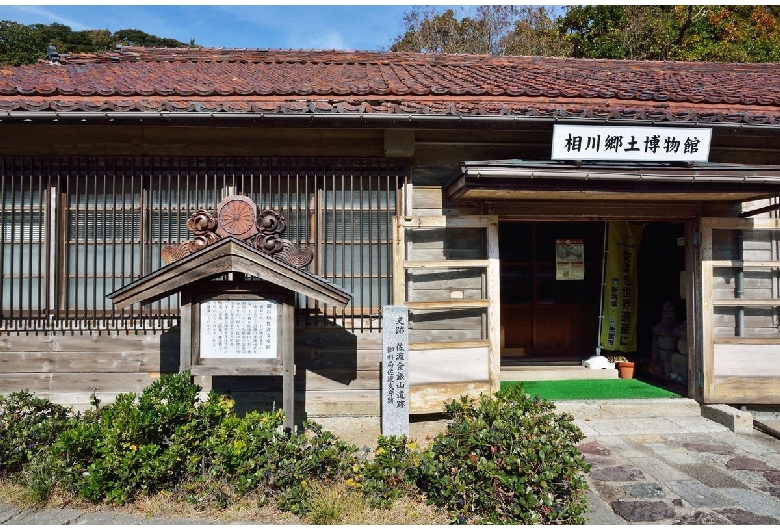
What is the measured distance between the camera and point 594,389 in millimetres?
7785

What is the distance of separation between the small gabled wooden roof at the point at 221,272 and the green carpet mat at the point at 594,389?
3666mm

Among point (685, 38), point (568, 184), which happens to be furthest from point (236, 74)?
point (685, 38)

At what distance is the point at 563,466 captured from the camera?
3.81 meters

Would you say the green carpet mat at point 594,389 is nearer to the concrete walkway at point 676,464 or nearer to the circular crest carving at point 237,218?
the concrete walkway at point 676,464

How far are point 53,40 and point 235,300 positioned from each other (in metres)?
24.9

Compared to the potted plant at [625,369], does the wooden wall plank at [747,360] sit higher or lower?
higher

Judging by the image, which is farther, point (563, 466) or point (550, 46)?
point (550, 46)

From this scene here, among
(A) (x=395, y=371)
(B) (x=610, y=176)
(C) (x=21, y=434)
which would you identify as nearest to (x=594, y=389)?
(B) (x=610, y=176)

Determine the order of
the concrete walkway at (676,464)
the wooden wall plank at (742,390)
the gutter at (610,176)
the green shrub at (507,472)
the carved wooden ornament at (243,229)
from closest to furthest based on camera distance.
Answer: the green shrub at (507,472) < the concrete walkway at (676,464) < the carved wooden ornament at (243,229) < the gutter at (610,176) < the wooden wall plank at (742,390)

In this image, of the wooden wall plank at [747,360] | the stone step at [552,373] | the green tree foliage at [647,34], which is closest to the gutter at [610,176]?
the wooden wall plank at [747,360]

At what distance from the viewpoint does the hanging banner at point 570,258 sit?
9.91 metres

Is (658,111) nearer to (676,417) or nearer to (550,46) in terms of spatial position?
(676,417)

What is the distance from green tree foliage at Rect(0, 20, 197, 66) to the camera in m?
22.3

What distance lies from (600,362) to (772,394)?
8.41ft
